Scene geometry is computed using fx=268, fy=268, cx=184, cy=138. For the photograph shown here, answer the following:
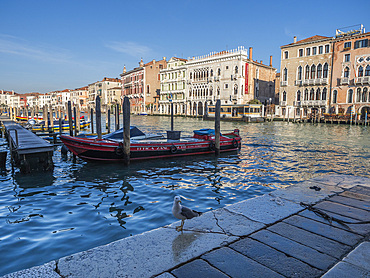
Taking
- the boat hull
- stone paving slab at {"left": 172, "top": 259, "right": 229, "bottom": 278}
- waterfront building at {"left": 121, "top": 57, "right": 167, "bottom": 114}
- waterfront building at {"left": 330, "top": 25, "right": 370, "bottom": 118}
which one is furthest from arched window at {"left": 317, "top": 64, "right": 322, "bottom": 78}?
stone paving slab at {"left": 172, "top": 259, "right": 229, "bottom": 278}

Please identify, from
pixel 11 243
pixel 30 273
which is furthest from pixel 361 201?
pixel 11 243

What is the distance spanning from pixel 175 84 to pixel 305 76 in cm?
2628

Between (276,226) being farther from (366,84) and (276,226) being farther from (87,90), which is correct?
(87,90)

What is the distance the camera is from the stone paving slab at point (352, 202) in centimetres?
389

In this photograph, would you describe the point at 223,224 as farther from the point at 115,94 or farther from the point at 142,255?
the point at 115,94

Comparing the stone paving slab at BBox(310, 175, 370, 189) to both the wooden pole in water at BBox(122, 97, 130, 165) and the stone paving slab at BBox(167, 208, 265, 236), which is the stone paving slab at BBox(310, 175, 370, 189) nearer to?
the stone paving slab at BBox(167, 208, 265, 236)

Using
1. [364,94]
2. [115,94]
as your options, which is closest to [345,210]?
[364,94]

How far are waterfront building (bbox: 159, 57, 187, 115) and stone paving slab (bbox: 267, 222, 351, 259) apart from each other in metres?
50.8

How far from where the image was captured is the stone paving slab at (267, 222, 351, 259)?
2.68 metres

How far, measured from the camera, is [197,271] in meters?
2.34

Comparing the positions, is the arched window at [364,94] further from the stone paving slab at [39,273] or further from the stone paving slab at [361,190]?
the stone paving slab at [39,273]

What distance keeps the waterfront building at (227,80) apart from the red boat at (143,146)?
31.3 metres

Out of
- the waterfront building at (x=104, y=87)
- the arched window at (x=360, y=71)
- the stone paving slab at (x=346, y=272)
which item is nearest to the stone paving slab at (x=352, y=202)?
the stone paving slab at (x=346, y=272)

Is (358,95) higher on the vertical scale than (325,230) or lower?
higher
